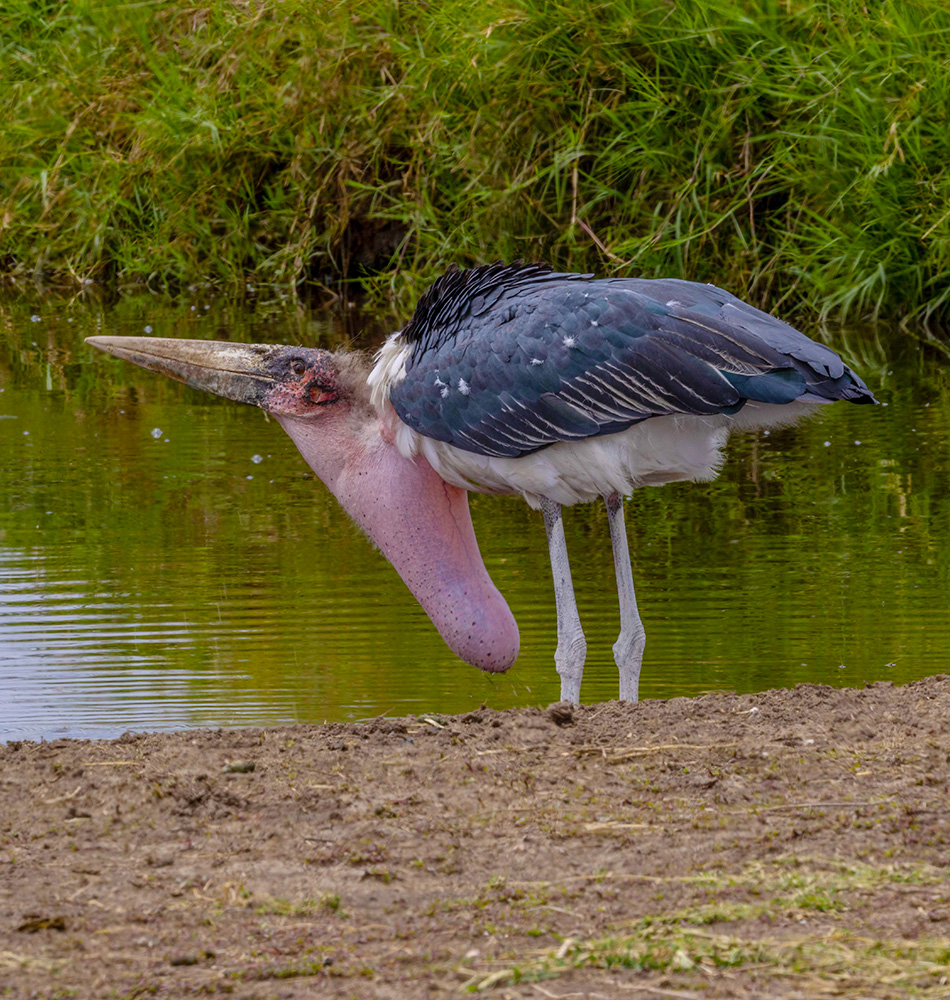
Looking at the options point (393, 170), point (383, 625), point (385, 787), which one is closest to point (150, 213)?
point (393, 170)

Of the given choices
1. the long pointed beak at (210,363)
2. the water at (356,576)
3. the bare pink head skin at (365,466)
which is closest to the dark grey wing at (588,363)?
the bare pink head skin at (365,466)

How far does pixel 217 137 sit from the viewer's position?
1245 cm

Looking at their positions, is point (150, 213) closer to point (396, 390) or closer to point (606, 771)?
point (396, 390)

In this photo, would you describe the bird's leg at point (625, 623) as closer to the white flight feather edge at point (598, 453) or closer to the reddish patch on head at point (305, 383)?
the white flight feather edge at point (598, 453)

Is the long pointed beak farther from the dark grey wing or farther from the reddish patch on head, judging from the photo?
the dark grey wing

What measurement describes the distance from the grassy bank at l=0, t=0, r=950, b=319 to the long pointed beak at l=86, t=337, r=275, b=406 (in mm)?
5695

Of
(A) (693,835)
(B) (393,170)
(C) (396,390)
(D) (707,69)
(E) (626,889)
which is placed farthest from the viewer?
(B) (393,170)

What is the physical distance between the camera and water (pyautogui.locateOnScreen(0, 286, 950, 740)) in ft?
15.4

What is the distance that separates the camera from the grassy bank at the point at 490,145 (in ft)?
32.2

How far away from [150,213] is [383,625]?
8.71m

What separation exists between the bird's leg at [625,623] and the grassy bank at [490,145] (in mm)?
5699

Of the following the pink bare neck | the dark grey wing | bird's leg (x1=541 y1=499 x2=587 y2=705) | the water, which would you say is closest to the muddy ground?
bird's leg (x1=541 y1=499 x2=587 y2=705)

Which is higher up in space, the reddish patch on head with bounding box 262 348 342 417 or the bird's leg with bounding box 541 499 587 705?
the reddish patch on head with bounding box 262 348 342 417

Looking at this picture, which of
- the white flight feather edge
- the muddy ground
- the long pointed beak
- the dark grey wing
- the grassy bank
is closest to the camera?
the muddy ground
